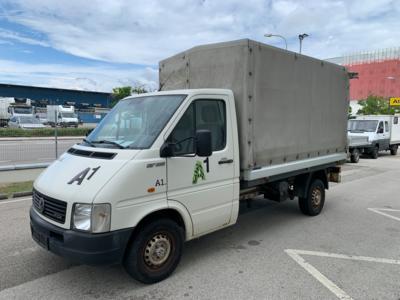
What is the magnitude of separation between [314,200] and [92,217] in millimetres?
4780

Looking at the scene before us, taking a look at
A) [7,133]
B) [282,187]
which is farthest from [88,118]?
[282,187]

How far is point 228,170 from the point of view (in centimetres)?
450

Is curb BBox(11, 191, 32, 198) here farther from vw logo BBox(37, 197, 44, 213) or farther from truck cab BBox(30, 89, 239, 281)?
vw logo BBox(37, 197, 44, 213)

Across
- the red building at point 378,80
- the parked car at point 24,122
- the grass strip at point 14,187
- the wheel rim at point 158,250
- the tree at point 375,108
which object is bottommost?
the grass strip at point 14,187

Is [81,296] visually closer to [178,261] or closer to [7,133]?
[178,261]

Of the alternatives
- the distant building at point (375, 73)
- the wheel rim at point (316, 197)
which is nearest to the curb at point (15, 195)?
the wheel rim at point (316, 197)

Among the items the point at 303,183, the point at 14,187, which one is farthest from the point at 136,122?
the point at 14,187

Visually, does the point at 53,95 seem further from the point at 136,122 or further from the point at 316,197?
the point at 136,122

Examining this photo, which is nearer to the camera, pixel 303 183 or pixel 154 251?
pixel 154 251

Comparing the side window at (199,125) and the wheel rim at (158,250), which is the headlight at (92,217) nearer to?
the wheel rim at (158,250)

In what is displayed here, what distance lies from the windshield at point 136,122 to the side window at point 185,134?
148 millimetres

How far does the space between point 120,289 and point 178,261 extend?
734mm

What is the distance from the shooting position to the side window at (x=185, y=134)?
390cm

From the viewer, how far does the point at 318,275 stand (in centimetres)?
414
